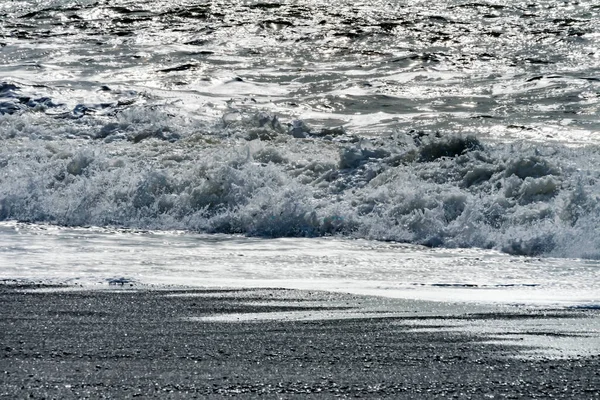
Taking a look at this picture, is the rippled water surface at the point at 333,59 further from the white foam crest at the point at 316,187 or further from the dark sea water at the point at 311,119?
the white foam crest at the point at 316,187

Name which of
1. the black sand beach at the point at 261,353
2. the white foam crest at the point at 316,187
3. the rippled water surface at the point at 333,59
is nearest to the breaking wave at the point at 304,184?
the white foam crest at the point at 316,187

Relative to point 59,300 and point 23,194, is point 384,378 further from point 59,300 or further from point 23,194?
point 23,194

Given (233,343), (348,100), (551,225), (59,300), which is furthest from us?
(348,100)

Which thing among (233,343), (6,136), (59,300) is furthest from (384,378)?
(6,136)

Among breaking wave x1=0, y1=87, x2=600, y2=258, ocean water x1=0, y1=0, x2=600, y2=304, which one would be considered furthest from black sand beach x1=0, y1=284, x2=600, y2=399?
breaking wave x1=0, y1=87, x2=600, y2=258

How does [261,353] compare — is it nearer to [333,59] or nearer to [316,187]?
[316,187]

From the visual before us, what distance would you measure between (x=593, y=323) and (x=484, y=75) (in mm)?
11348

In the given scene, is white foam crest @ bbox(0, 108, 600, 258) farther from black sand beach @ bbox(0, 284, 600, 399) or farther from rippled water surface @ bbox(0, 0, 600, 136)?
black sand beach @ bbox(0, 284, 600, 399)

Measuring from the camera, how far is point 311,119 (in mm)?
12891

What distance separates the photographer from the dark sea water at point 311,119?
8312mm

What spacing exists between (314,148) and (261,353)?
23.0ft

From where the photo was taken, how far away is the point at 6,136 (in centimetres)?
1158

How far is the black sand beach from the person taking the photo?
323 centimetres

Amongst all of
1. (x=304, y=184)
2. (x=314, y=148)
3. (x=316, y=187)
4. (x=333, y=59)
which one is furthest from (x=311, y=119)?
(x=333, y=59)
